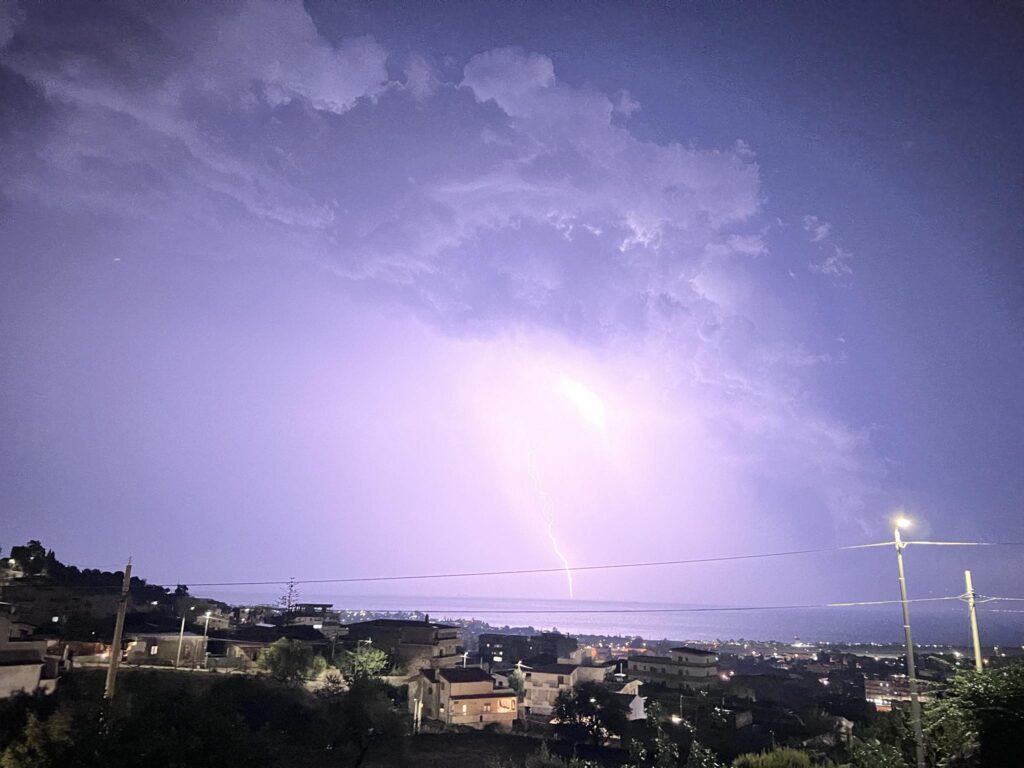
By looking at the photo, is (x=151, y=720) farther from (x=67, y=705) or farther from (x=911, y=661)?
(x=911, y=661)

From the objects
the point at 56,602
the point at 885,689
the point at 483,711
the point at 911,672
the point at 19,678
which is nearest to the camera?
the point at 911,672

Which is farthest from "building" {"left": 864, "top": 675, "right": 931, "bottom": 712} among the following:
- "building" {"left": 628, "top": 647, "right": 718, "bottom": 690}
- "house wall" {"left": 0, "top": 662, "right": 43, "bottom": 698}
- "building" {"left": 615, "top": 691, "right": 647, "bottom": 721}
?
"house wall" {"left": 0, "top": 662, "right": 43, "bottom": 698}

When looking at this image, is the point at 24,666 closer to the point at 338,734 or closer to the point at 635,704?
the point at 338,734

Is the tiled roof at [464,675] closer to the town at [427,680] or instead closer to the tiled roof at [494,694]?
the town at [427,680]

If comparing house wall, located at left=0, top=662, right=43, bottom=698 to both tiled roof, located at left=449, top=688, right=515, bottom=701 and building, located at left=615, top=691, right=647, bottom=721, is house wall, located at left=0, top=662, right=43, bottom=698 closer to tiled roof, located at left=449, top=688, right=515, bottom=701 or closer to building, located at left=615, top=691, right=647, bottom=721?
tiled roof, located at left=449, top=688, right=515, bottom=701

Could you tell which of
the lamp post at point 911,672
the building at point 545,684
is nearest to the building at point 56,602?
the building at point 545,684

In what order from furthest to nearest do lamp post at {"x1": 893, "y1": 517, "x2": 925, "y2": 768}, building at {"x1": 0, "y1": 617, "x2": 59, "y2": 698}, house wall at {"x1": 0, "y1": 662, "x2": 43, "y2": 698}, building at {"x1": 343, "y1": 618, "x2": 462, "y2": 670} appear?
building at {"x1": 343, "y1": 618, "x2": 462, "y2": 670}, building at {"x1": 0, "y1": 617, "x2": 59, "y2": 698}, house wall at {"x1": 0, "y1": 662, "x2": 43, "y2": 698}, lamp post at {"x1": 893, "y1": 517, "x2": 925, "y2": 768}

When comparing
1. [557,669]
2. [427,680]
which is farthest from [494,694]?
[557,669]
